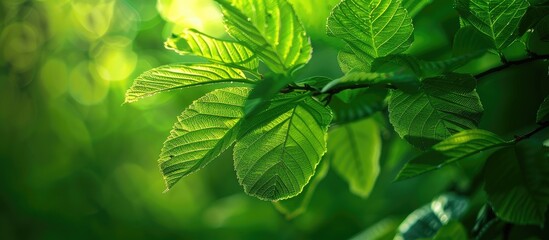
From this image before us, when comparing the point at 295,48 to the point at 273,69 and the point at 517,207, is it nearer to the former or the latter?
the point at 273,69

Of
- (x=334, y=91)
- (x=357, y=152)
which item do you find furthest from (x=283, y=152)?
(x=357, y=152)

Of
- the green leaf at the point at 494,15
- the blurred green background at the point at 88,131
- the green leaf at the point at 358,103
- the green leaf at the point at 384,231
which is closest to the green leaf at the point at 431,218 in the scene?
the green leaf at the point at 384,231

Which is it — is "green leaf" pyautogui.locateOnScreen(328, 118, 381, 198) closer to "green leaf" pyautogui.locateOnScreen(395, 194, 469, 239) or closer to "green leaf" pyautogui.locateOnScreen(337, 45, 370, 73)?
"green leaf" pyautogui.locateOnScreen(395, 194, 469, 239)

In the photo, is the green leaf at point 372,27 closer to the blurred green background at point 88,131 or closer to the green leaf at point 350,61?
the green leaf at point 350,61

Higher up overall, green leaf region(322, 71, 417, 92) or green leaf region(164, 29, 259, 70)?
green leaf region(164, 29, 259, 70)

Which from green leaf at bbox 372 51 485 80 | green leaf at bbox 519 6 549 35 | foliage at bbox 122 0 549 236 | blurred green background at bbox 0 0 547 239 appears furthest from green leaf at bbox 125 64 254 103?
blurred green background at bbox 0 0 547 239

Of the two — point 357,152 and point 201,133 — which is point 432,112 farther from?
point 357,152

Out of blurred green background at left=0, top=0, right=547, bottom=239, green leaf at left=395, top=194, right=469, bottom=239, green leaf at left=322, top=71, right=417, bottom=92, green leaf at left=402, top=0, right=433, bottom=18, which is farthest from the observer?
blurred green background at left=0, top=0, right=547, bottom=239
